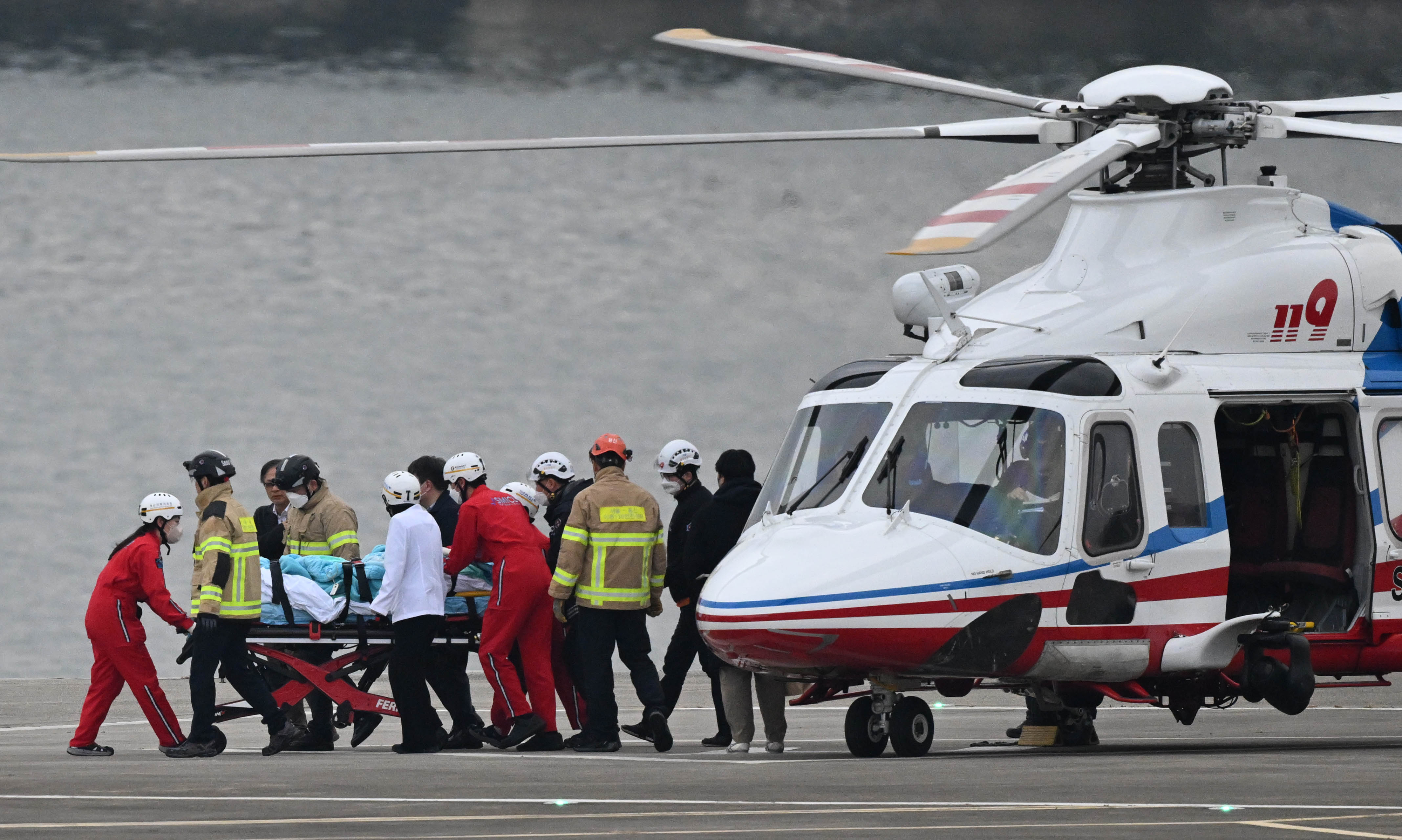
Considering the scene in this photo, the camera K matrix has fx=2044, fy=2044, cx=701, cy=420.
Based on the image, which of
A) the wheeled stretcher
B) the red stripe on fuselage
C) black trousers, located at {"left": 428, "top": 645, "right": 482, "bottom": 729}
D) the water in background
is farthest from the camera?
the water in background

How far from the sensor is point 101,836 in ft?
21.3

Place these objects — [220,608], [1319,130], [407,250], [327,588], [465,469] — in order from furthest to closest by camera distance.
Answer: [407,250]
[465,469]
[327,588]
[220,608]
[1319,130]

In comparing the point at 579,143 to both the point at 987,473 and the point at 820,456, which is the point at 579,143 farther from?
the point at 987,473

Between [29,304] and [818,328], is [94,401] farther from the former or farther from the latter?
[818,328]

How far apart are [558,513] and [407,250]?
8.97 meters

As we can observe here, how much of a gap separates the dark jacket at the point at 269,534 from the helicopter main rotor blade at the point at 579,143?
3.06 m

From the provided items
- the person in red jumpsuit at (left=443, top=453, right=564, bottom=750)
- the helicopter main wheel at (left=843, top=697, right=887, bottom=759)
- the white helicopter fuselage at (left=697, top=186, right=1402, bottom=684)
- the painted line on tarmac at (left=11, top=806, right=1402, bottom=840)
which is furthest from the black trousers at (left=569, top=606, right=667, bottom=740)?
the painted line on tarmac at (left=11, top=806, right=1402, bottom=840)

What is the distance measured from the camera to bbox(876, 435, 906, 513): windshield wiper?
9914 mm

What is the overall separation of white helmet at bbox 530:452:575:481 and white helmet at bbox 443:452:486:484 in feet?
1.34

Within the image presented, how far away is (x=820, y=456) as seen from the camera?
10414 mm

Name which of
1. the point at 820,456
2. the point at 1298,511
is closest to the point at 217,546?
the point at 820,456

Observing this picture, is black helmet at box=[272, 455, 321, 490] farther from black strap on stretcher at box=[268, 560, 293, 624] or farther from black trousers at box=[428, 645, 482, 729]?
black trousers at box=[428, 645, 482, 729]

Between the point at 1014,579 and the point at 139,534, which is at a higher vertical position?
the point at 1014,579

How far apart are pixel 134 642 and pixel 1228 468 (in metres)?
6.01
